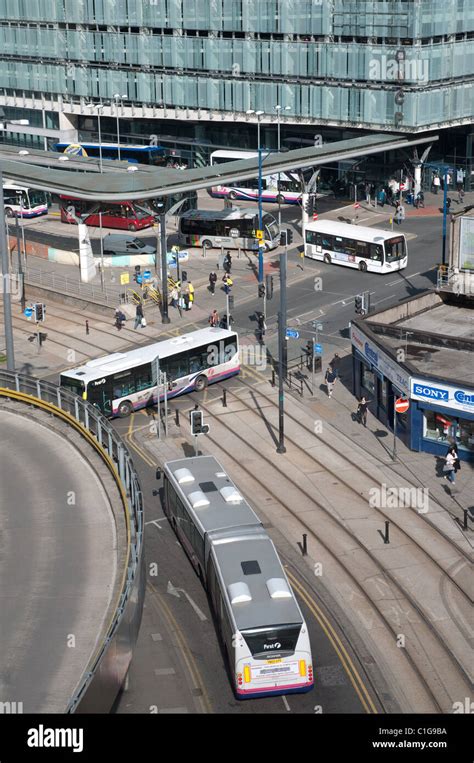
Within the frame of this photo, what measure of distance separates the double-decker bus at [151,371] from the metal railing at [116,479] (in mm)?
3415

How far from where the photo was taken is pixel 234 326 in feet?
199

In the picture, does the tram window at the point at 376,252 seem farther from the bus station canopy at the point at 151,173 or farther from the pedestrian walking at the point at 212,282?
the pedestrian walking at the point at 212,282

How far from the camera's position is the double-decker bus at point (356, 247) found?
6869cm

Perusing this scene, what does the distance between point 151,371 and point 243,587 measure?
20029mm

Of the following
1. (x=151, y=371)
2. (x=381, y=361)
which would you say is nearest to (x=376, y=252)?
(x=381, y=361)

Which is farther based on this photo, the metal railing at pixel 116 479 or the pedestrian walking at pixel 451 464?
the pedestrian walking at pixel 451 464

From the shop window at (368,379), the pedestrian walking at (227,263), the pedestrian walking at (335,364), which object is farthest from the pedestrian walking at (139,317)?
the shop window at (368,379)

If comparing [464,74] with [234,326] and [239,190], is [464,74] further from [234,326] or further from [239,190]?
[234,326]

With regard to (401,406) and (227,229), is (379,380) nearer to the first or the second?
(401,406)

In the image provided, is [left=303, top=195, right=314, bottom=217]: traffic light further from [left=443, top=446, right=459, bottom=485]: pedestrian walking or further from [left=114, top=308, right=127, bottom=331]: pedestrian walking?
[left=443, top=446, right=459, bottom=485]: pedestrian walking

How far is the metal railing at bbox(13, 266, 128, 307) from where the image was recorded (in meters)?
65.9

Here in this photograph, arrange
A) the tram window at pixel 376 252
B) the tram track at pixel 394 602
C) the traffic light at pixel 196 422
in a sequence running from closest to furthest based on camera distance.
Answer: the tram track at pixel 394 602 → the traffic light at pixel 196 422 → the tram window at pixel 376 252

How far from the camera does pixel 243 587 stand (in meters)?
30.8

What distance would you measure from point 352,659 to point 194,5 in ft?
238
